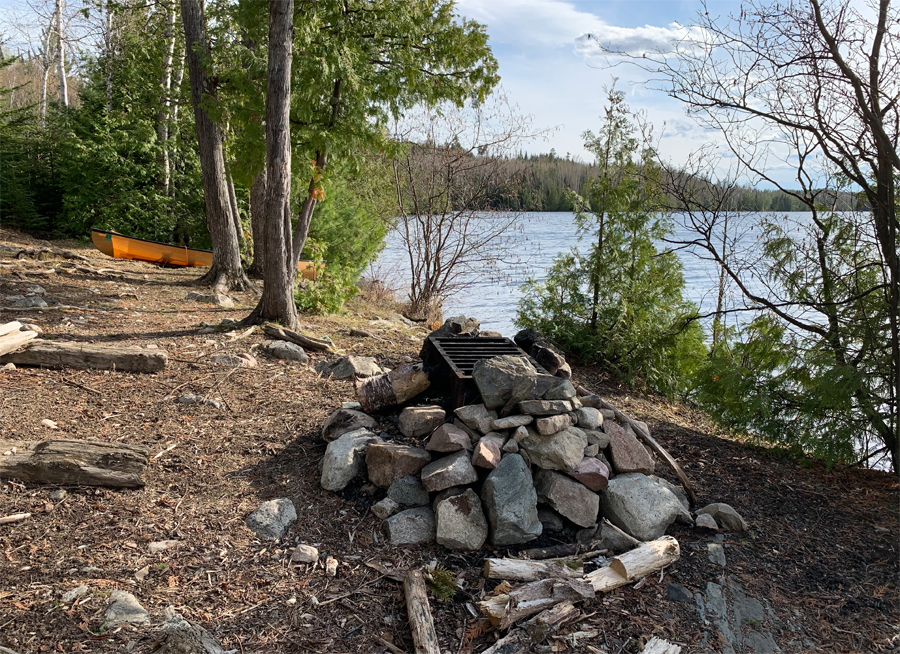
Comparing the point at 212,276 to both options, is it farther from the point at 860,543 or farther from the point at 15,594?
the point at 860,543

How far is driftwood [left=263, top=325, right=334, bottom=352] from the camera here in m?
6.84

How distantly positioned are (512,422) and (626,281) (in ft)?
11.9

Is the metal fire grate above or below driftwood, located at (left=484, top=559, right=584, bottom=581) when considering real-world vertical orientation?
above

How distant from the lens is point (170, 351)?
244 inches

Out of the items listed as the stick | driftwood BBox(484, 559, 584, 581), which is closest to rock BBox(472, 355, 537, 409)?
driftwood BBox(484, 559, 584, 581)

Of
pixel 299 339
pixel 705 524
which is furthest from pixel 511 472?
pixel 299 339

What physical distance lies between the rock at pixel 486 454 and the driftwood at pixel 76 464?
1.99 m

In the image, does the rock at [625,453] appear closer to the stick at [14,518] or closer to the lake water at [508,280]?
the stick at [14,518]

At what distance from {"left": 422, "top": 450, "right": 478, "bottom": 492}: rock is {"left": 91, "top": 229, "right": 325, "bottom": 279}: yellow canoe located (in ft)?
29.4

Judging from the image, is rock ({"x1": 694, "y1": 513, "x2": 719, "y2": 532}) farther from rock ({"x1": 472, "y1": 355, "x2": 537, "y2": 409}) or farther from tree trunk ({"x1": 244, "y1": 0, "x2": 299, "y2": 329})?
tree trunk ({"x1": 244, "y1": 0, "x2": 299, "y2": 329})

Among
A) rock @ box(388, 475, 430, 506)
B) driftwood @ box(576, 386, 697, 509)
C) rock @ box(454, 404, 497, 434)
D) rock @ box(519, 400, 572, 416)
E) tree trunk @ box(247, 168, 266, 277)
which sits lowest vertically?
rock @ box(388, 475, 430, 506)

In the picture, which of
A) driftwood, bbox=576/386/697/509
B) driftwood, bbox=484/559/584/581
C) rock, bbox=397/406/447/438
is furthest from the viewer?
rock, bbox=397/406/447/438

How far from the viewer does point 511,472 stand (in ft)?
12.0

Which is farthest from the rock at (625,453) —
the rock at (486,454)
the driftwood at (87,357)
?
the driftwood at (87,357)
